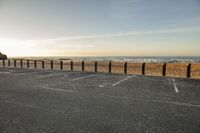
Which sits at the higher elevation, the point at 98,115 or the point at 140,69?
the point at 98,115

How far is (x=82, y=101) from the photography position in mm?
5949

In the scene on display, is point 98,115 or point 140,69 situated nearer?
point 98,115

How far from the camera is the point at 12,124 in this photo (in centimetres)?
387

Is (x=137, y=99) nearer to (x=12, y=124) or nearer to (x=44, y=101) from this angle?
(x=44, y=101)

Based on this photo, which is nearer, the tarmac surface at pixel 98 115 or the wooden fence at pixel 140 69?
the tarmac surface at pixel 98 115

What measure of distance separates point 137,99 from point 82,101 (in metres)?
2.07

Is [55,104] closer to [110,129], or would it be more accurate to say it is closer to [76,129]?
[76,129]

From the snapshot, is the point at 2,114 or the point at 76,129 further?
the point at 2,114

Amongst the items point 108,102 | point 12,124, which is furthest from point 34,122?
point 108,102

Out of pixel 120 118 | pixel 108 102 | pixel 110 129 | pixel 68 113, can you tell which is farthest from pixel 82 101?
pixel 110 129

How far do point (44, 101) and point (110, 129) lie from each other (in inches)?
124

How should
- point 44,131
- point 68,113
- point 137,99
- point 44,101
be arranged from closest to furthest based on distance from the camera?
point 44,131 → point 68,113 → point 44,101 → point 137,99

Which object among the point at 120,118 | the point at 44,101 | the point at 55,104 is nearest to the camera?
the point at 120,118

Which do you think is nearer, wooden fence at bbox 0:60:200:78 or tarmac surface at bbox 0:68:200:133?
tarmac surface at bbox 0:68:200:133
